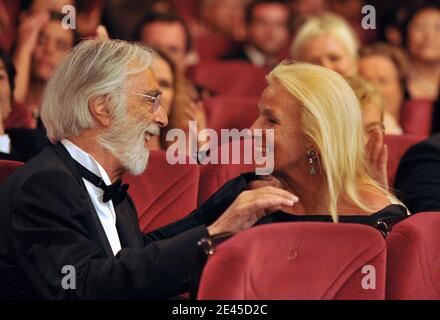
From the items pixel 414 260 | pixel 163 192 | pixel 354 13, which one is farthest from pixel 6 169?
pixel 354 13

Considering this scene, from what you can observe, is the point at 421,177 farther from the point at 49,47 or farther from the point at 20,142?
the point at 49,47

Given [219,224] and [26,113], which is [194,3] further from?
[219,224]

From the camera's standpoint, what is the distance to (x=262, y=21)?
5.07 m

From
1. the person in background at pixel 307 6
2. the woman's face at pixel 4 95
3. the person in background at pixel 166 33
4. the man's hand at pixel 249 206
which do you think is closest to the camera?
the man's hand at pixel 249 206

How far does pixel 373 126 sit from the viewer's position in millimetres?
2912

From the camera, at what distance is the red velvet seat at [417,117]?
4.02 meters

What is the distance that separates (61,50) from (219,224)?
212 cm

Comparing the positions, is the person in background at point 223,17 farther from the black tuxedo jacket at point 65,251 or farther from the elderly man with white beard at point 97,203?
the black tuxedo jacket at point 65,251

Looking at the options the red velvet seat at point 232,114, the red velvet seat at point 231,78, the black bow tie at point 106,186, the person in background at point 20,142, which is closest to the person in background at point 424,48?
the red velvet seat at point 231,78

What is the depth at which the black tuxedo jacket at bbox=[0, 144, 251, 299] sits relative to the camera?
1871mm

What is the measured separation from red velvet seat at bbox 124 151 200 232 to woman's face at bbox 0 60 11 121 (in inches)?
18.7

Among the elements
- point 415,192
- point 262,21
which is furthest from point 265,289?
point 262,21

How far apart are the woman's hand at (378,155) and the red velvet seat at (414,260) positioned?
2.27ft
